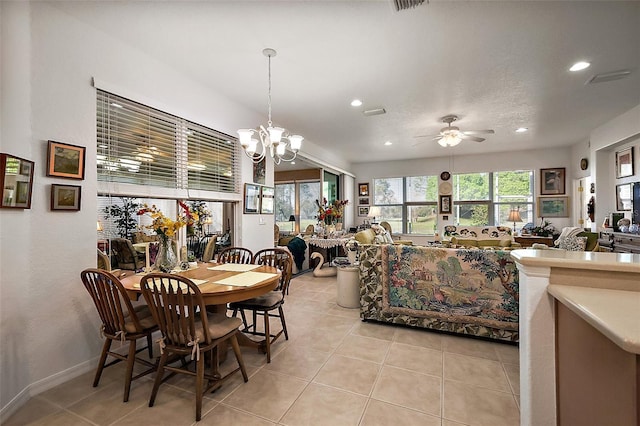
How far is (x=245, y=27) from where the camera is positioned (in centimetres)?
Result: 232

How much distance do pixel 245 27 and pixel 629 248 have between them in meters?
5.37

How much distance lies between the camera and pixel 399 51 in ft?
8.75

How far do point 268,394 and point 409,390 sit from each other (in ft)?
3.21

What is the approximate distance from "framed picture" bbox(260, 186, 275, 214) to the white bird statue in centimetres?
155

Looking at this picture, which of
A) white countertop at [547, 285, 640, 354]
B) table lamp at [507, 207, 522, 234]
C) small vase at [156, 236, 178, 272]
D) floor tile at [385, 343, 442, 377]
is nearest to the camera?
white countertop at [547, 285, 640, 354]

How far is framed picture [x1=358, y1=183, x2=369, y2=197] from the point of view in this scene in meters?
8.55

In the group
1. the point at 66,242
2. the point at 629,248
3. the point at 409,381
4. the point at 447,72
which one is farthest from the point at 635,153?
the point at 66,242

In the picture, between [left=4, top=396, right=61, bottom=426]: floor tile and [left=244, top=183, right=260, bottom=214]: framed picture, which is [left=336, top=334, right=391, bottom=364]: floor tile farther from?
[left=244, top=183, right=260, bottom=214]: framed picture

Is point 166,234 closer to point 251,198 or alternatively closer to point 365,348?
point 251,198

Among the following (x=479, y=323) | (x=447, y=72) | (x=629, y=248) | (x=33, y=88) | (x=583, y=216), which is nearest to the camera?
(x=33, y=88)

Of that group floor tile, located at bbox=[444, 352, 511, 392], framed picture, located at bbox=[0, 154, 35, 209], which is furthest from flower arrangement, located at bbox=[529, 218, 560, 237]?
framed picture, located at bbox=[0, 154, 35, 209]

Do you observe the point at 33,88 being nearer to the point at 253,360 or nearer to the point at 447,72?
the point at 253,360

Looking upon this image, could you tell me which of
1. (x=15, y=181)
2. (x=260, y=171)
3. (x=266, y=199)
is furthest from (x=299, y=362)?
(x=260, y=171)

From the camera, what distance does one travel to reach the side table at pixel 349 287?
12.0 feet
